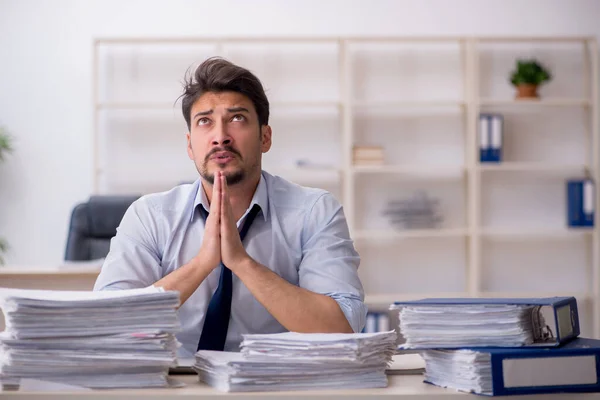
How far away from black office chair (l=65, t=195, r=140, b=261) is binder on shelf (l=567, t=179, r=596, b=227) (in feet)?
9.28

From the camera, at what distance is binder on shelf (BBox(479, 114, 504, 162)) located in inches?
200

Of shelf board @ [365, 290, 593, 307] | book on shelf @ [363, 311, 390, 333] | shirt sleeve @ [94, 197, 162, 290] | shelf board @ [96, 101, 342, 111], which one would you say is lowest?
book on shelf @ [363, 311, 390, 333]

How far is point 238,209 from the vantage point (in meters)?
2.10

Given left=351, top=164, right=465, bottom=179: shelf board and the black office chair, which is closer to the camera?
the black office chair

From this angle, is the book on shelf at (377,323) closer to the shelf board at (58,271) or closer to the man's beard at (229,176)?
the shelf board at (58,271)

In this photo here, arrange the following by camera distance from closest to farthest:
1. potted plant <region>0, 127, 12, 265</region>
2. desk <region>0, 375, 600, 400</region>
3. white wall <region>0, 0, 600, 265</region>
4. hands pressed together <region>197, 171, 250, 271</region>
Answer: desk <region>0, 375, 600, 400</region>
hands pressed together <region>197, 171, 250, 271</region>
potted plant <region>0, 127, 12, 265</region>
white wall <region>0, 0, 600, 265</region>

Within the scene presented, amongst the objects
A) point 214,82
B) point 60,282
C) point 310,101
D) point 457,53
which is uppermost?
point 457,53

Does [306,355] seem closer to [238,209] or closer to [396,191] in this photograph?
[238,209]

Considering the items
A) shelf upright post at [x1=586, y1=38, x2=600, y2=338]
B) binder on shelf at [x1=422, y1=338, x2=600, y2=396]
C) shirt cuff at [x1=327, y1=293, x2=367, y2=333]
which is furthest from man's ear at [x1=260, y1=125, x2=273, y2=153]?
shelf upright post at [x1=586, y1=38, x2=600, y2=338]

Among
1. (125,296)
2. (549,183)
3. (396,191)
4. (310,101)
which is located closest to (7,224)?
(310,101)

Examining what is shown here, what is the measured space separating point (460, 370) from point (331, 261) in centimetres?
73

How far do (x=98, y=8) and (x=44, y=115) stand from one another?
75 cm

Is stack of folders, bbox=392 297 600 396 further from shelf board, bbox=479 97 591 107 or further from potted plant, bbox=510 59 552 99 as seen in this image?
potted plant, bbox=510 59 552 99

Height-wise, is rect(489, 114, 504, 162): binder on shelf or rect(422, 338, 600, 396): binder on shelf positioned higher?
rect(489, 114, 504, 162): binder on shelf
